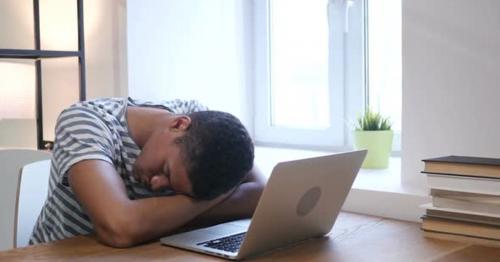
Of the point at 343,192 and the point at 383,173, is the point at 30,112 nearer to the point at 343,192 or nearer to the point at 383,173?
the point at 383,173

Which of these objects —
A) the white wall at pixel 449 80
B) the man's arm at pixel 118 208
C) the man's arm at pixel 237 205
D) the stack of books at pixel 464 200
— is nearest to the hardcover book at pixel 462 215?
the stack of books at pixel 464 200

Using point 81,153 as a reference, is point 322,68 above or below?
above

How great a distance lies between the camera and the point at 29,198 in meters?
1.72

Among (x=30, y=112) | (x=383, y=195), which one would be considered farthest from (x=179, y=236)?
(x=30, y=112)

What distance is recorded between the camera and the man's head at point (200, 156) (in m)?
1.31

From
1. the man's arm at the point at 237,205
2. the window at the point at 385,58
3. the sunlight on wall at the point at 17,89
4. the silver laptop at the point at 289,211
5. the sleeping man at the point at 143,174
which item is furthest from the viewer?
the sunlight on wall at the point at 17,89

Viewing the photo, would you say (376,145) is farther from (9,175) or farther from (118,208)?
(9,175)

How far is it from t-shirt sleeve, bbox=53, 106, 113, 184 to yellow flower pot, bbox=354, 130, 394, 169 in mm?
908

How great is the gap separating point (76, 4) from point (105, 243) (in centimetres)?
127

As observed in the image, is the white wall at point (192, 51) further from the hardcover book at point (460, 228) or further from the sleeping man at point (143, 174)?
the hardcover book at point (460, 228)

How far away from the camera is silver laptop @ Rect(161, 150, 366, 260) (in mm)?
1179

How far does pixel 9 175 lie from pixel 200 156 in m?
1.14

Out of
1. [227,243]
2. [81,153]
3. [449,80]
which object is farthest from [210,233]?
[449,80]

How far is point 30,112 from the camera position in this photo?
2.37 metres
